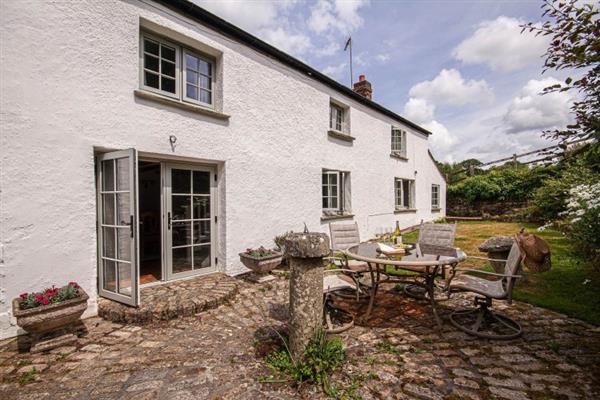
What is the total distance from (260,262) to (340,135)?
15.4ft

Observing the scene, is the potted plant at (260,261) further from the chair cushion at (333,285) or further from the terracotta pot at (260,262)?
the chair cushion at (333,285)

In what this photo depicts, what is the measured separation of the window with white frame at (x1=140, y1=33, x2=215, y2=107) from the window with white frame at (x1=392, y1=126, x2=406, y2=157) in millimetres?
Answer: 8277

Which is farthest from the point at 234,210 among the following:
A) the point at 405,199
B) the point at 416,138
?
the point at 416,138

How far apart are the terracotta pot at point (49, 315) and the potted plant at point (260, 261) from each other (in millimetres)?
2650

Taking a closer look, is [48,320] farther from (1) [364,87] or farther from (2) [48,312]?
(1) [364,87]

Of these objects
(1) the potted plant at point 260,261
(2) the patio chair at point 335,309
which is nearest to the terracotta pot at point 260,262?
(1) the potted plant at point 260,261

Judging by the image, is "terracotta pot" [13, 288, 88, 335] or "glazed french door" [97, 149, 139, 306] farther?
"glazed french door" [97, 149, 139, 306]

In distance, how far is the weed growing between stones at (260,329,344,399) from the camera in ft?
8.00

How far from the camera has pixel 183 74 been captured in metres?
4.94

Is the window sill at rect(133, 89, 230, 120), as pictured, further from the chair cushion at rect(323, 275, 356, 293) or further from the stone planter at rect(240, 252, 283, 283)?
the chair cushion at rect(323, 275, 356, 293)

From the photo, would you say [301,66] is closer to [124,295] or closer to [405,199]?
[124,295]

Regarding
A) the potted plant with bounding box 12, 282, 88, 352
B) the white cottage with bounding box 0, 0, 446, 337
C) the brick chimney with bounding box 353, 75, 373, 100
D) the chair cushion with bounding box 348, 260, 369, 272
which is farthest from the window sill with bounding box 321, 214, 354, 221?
the potted plant with bounding box 12, 282, 88, 352

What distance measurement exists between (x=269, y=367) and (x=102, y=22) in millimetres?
5006

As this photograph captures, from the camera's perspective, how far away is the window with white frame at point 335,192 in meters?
8.31
